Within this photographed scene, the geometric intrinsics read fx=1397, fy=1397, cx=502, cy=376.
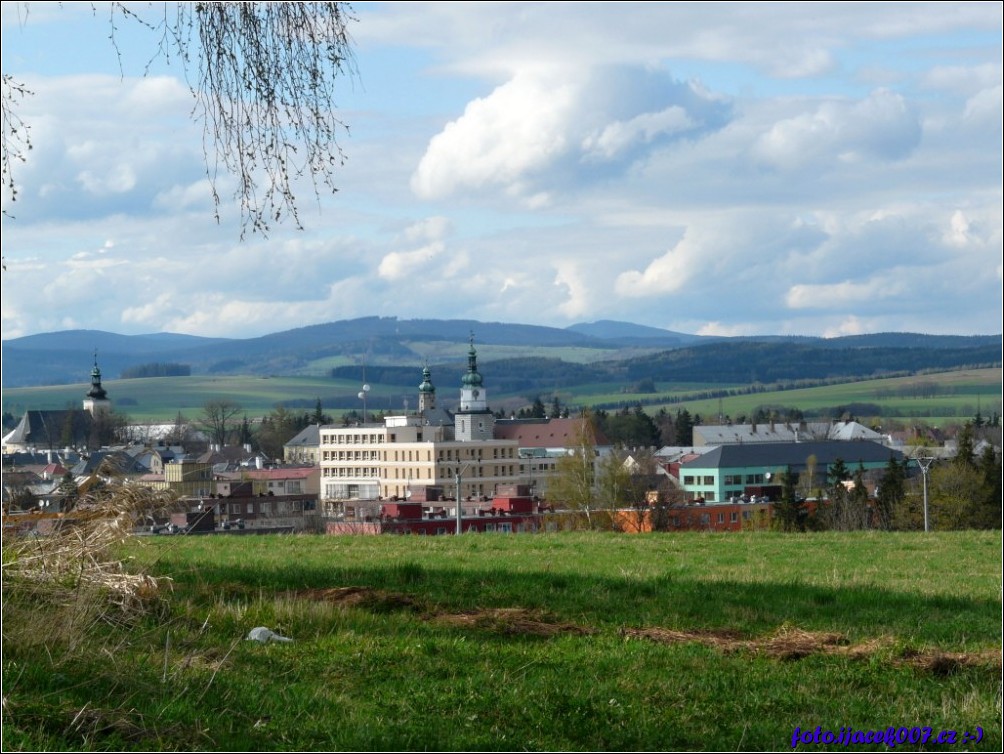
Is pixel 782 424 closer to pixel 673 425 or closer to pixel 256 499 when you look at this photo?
pixel 673 425

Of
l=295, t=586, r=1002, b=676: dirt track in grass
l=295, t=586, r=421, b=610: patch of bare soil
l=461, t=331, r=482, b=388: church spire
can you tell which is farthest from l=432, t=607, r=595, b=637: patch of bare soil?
l=461, t=331, r=482, b=388: church spire

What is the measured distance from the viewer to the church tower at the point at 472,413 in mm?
142750

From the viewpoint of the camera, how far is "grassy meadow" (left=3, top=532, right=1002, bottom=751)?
6.95m

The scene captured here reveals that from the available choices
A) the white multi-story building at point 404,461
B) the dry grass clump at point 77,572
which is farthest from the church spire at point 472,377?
the dry grass clump at point 77,572

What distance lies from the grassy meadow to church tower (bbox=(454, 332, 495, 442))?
421 feet

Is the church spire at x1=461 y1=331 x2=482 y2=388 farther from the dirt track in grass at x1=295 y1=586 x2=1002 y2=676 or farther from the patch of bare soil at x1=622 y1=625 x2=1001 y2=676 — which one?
the patch of bare soil at x1=622 y1=625 x2=1001 y2=676

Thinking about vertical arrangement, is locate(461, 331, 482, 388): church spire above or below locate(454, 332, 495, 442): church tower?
above

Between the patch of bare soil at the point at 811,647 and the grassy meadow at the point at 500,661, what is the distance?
0.09 feet

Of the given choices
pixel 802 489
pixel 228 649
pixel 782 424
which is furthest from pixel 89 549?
pixel 782 424

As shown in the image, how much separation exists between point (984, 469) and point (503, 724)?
5622 cm

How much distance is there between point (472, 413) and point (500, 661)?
136 metres

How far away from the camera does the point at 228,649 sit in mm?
8672

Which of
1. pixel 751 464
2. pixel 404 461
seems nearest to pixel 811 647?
pixel 404 461

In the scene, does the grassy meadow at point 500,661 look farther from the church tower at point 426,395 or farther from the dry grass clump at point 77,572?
the church tower at point 426,395
